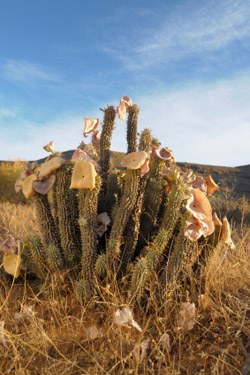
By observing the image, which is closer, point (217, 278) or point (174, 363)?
point (174, 363)

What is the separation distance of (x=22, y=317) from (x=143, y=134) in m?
1.79

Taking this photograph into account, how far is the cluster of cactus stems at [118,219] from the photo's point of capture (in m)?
2.35

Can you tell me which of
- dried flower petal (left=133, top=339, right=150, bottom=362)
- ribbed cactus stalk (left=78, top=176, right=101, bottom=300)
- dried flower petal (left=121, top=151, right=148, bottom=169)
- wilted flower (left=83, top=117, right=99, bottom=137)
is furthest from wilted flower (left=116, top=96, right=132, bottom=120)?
dried flower petal (left=133, top=339, right=150, bottom=362)

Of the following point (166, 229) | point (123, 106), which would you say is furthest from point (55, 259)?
point (123, 106)

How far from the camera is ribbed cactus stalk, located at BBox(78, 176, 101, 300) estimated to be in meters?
2.40

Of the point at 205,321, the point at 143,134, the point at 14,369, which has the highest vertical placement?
the point at 143,134

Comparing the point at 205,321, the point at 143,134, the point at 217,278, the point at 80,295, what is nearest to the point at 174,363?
the point at 205,321

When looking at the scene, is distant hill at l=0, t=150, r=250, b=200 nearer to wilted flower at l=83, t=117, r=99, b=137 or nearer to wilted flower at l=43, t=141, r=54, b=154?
wilted flower at l=83, t=117, r=99, b=137

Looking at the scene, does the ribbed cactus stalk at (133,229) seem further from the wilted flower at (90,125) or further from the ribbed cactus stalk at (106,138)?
the wilted flower at (90,125)

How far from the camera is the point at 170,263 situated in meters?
2.43

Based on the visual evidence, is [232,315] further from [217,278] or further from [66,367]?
[66,367]

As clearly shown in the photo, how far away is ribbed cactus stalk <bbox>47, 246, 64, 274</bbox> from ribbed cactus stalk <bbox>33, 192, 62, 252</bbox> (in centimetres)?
8

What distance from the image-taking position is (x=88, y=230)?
2.44 meters

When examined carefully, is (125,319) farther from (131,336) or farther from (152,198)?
(152,198)
